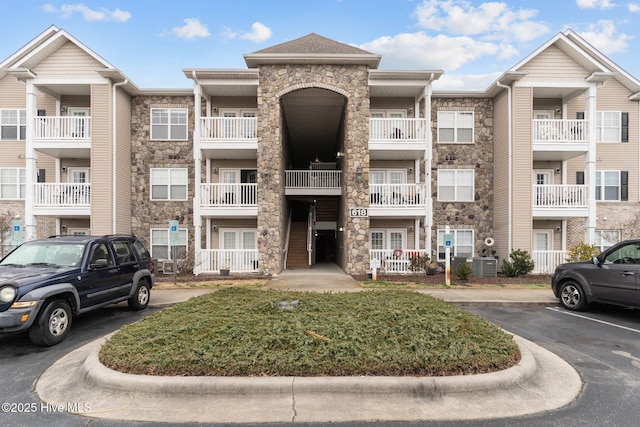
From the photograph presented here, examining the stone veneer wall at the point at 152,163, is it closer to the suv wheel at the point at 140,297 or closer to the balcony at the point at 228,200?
the balcony at the point at 228,200

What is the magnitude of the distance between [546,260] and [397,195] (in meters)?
7.24

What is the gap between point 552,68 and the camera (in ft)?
51.4

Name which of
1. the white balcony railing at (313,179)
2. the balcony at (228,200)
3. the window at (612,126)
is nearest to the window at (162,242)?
the balcony at (228,200)

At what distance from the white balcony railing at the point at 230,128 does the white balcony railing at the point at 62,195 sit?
574 cm

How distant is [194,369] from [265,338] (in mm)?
991

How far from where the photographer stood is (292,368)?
13.8 feet

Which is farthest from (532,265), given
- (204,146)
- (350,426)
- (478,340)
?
(204,146)

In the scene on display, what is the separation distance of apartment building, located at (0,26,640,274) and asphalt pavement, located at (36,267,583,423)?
9.62m

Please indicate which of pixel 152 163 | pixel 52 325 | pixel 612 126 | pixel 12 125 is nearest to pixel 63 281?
pixel 52 325

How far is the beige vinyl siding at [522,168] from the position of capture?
1529cm

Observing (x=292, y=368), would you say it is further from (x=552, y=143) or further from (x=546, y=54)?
(x=546, y=54)

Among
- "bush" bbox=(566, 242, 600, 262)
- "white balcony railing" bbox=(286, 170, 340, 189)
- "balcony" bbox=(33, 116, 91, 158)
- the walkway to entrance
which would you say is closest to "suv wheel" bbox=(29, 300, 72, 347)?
the walkway to entrance

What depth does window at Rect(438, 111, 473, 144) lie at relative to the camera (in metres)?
17.0

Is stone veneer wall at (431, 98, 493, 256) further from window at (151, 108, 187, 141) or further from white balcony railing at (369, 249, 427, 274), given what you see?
window at (151, 108, 187, 141)
